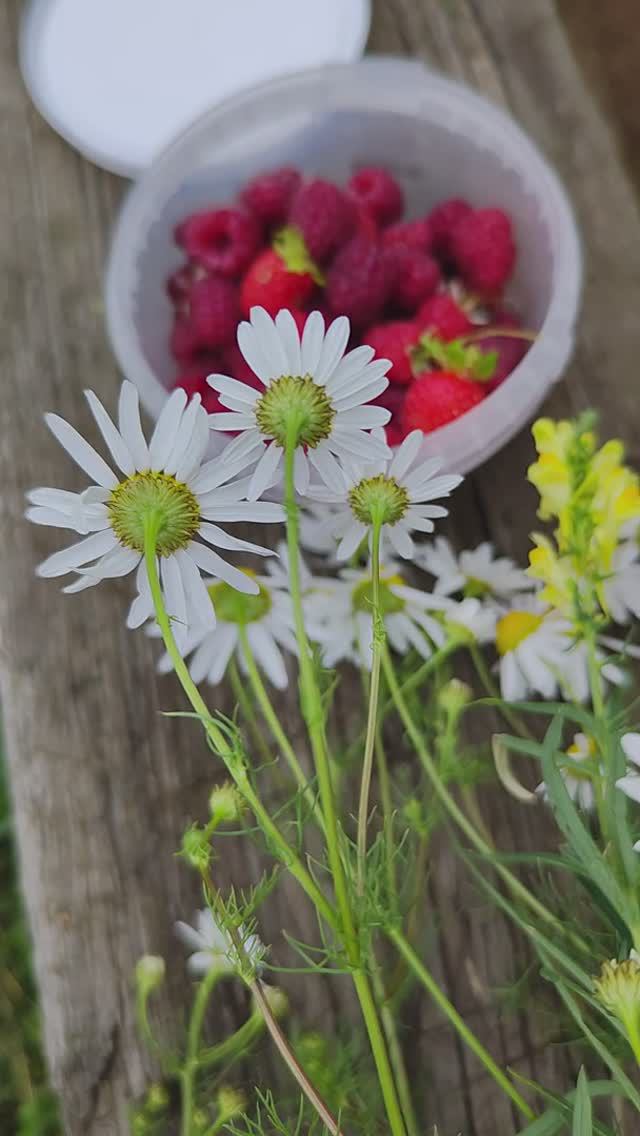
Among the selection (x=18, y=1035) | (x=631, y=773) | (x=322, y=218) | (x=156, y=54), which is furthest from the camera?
(x=18, y=1035)

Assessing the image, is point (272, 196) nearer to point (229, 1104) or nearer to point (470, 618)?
point (470, 618)

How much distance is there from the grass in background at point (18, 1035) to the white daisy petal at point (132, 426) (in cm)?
70

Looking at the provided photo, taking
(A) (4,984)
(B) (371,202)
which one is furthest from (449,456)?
(A) (4,984)

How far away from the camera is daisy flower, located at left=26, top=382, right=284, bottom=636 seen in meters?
0.31

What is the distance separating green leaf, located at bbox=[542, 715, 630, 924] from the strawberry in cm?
32

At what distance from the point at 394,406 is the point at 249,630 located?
14 cm

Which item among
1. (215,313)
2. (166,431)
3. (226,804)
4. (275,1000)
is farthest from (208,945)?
(215,313)

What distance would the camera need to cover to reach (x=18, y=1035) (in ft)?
3.01

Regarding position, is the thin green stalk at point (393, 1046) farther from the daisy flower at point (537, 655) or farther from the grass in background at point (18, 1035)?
the grass in background at point (18, 1035)

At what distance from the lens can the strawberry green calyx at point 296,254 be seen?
608 millimetres

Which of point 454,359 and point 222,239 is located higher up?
point 222,239

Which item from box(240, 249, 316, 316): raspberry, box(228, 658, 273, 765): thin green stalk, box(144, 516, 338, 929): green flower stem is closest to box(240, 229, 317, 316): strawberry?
box(240, 249, 316, 316): raspberry

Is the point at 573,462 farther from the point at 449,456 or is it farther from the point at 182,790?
the point at 182,790

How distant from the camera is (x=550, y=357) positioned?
54 cm
